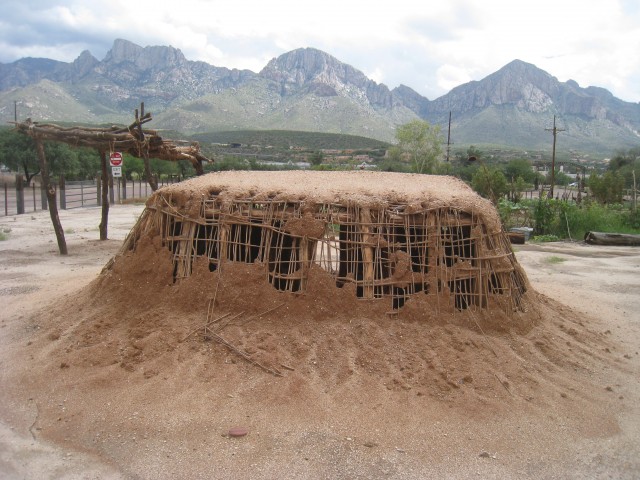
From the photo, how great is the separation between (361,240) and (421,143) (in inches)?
1463

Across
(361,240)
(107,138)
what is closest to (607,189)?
(107,138)

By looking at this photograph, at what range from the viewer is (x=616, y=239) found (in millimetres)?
15414

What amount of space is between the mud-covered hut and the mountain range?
70.3 meters

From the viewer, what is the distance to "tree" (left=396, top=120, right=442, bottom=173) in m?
41.2

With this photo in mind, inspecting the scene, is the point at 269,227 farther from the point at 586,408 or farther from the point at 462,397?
the point at 586,408

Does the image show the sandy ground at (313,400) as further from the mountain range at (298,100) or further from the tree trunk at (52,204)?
the mountain range at (298,100)

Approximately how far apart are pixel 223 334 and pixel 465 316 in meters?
2.45

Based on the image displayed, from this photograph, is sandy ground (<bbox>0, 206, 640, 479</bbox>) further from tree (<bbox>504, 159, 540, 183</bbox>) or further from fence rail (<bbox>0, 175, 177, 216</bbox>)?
tree (<bbox>504, 159, 540, 183</bbox>)

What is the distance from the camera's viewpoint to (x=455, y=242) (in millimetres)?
5770

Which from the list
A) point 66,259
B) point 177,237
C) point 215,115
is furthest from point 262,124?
point 177,237

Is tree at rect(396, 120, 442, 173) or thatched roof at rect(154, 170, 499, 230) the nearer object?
thatched roof at rect(154, 170, 499, 230)

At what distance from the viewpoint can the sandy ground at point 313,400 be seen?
159 inches

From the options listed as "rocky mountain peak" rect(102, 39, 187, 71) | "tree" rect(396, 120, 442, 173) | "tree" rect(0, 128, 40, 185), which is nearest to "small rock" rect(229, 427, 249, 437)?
"tree" rect(0, 128, 40, 185)

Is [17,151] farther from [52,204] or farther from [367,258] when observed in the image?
[367,258]
